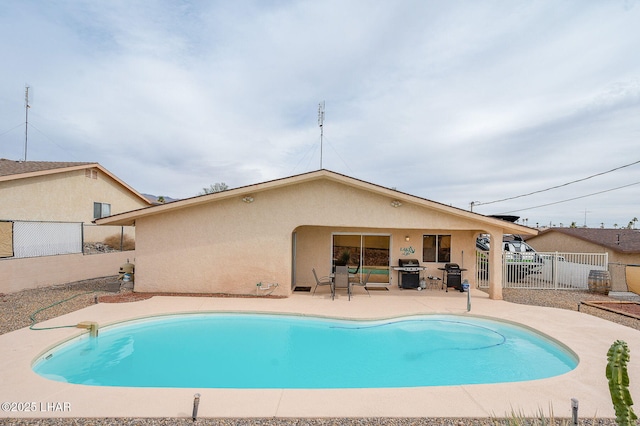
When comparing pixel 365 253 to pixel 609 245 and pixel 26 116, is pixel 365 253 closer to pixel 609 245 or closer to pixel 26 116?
pixel 609 245

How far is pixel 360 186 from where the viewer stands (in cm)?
1179

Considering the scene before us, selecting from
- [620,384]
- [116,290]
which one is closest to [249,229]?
[116,290]

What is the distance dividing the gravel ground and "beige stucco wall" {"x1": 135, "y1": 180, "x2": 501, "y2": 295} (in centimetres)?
251

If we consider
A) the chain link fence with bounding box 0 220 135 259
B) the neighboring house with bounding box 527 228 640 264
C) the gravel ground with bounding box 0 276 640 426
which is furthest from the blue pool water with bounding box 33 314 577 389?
the neighboring house with bounding box 527 228 640 264

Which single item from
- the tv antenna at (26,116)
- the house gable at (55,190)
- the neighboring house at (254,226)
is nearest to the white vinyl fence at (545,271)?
the neighboring house at (254,226)

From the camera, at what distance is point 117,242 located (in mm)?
19906

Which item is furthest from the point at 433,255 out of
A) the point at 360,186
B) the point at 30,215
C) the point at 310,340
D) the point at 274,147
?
the point at 30,215

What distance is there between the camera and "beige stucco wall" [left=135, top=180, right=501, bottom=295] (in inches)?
477

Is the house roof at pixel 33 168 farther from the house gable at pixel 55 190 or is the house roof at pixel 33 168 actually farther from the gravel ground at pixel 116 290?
the gravel ground at pixel 116 290

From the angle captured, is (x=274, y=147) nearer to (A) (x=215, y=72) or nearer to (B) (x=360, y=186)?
(A) (x=215, y=72)

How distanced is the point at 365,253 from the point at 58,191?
57.4 feet

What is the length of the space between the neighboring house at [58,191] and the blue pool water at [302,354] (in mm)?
11670

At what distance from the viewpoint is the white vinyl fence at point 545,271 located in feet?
48.9

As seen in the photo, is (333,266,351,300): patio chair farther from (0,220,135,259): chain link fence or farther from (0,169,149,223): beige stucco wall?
(0,169,149,223): beige stucco wall
